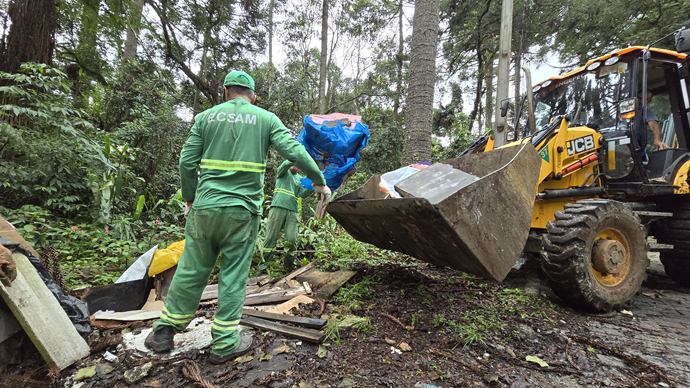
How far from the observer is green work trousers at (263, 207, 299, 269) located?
4.38 meters

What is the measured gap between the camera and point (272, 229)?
4398mm

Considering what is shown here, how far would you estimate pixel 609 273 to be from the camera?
10.5ft

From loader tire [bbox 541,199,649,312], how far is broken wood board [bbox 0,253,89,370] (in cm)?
392

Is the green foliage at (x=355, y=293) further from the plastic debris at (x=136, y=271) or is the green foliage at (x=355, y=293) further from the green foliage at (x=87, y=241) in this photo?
the green foliage at (x=87, y=241)

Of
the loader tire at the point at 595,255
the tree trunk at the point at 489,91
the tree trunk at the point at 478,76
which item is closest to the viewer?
the loader tire at the point at 595,255

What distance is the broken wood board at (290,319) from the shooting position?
2.63 meters

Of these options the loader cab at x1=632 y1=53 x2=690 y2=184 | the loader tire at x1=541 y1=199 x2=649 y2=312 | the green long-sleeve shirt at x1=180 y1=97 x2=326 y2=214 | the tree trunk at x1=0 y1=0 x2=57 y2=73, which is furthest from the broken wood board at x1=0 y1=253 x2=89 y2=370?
the loader cab at x1=632 y1=53 x2=690 y2=184

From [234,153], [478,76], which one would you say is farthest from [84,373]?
[478,76]

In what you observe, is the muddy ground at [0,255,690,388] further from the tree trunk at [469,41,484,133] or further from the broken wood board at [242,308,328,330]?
the tree trunk at [469,41,484,133]

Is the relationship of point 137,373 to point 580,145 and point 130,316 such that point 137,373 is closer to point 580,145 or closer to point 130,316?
point 130,316

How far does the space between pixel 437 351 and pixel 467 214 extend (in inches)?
40.9

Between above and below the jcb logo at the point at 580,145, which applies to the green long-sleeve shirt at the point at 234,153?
below

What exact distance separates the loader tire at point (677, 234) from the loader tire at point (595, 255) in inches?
53.7

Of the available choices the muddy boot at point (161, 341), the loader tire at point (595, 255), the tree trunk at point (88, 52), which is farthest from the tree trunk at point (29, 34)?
the loader tire at point (595, 255)
